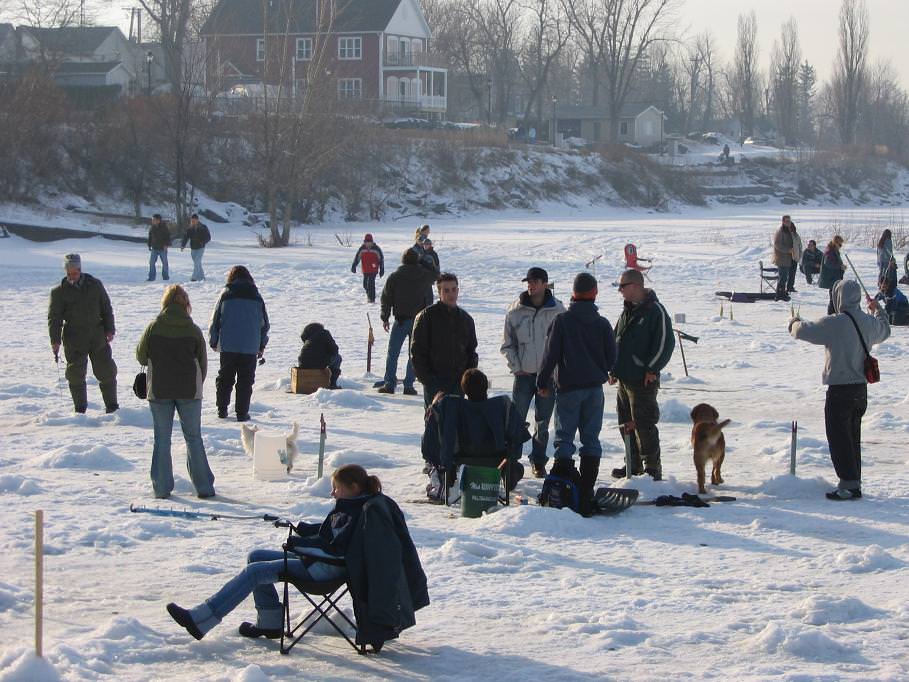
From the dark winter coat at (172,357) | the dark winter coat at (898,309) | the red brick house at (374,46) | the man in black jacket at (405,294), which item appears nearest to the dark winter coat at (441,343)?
the dark winter coat at (172,357)

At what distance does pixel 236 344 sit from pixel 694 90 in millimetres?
127720

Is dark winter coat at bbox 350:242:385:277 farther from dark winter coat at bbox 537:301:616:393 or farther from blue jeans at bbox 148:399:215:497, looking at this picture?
dark winter coat at bbox 537:301:616:393

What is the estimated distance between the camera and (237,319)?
1226 centimetres

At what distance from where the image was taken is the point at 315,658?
5.86 m

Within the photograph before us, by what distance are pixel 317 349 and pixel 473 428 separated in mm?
5568

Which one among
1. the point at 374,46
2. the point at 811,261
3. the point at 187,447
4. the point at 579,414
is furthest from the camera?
the point at 374,46

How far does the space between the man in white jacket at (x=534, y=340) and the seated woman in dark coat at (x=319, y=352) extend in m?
4.34

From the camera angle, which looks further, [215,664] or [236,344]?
[236,344]

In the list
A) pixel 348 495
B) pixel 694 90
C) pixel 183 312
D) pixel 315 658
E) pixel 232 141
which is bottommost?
pixel 315 658

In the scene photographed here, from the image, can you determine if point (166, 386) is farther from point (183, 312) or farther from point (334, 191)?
point (334, 191)

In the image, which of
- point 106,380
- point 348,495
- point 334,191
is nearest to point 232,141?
point 334,191

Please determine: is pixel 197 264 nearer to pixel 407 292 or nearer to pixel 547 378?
pixel 407 292

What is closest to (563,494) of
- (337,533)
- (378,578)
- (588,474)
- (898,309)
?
(588,474)

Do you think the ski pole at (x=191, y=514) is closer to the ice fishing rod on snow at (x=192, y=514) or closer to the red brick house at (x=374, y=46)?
the ice fishing rod on snow at (x=192, y=514)
